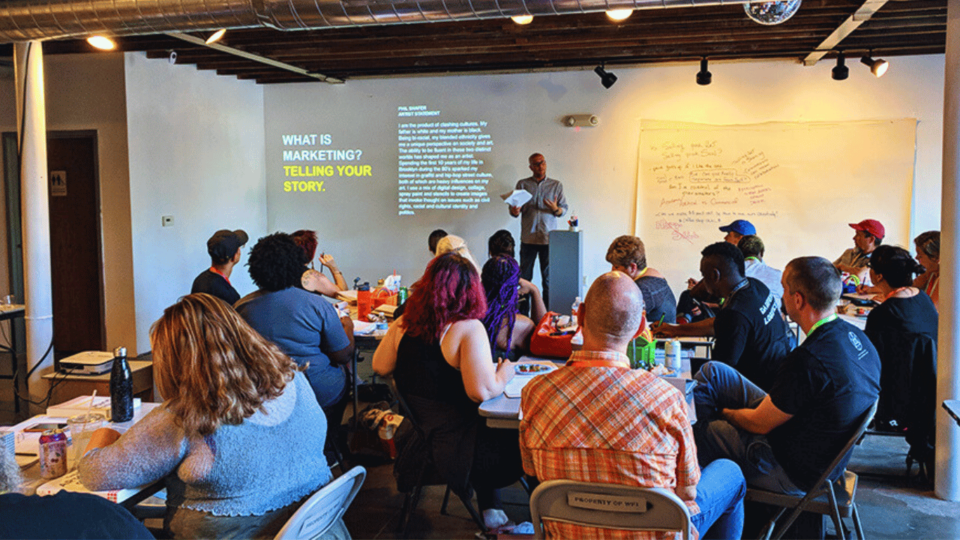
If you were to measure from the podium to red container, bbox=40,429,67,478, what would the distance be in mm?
5164

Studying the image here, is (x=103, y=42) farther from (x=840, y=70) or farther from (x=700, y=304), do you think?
(x=840, y=70)

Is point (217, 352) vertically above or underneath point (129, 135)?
underneath

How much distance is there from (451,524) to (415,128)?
5.89 meters

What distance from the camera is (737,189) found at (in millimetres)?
7656

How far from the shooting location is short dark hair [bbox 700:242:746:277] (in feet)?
11.6

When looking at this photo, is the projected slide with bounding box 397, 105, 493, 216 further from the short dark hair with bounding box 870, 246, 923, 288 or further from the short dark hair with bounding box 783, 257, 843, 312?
the short dark hair with bounding box 783, 257, 843, 312

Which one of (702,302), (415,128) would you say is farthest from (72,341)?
(702,302)

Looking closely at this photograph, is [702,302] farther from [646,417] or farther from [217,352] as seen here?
[217,352]

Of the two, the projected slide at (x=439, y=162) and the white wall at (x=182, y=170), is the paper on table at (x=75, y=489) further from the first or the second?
the projected slide at (x=439, y=162)

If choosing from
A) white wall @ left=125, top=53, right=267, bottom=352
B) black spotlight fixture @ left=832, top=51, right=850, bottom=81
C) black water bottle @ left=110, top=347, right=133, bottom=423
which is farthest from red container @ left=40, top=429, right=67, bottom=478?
black spotlight fixture @ left=832, top=51, right=850, bottom=81

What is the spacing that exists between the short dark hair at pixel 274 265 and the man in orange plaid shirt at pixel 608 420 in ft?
5.63

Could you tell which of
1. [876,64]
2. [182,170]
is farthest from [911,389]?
[182,170]

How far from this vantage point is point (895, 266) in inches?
146

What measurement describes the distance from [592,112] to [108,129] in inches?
195
